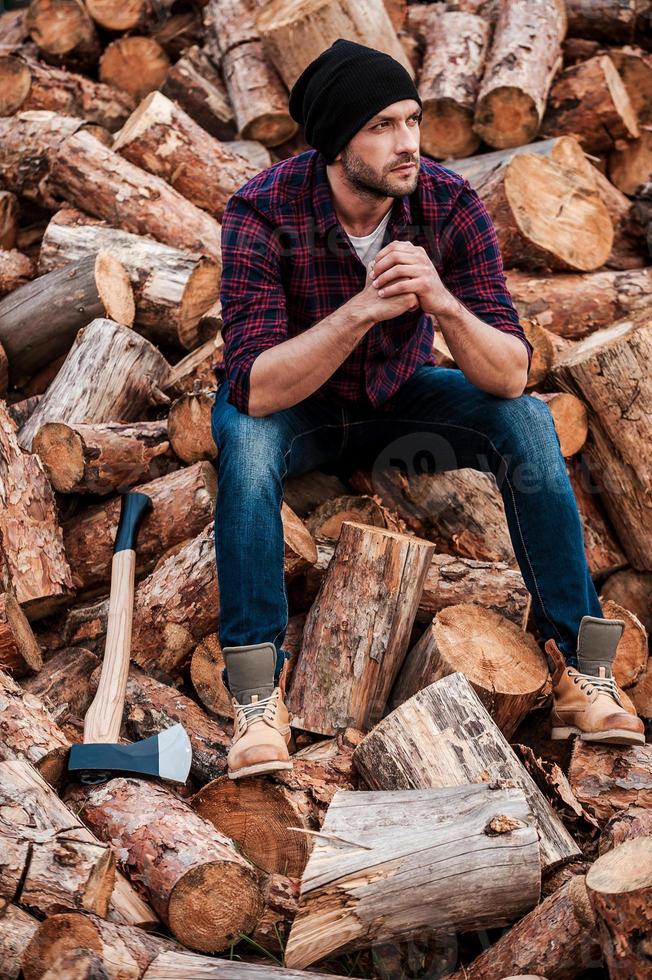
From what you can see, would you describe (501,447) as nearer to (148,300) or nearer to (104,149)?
(148,300)

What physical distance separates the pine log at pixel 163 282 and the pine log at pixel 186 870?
7.89 ft

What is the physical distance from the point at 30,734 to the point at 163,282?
2276mm

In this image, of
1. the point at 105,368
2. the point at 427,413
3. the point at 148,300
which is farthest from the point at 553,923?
the point at 148,300

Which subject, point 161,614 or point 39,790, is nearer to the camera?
point 39,790

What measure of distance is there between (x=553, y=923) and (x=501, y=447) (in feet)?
4.71

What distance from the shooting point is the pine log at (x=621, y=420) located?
3596 millimetres

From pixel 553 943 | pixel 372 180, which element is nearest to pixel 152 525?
pixel 372 180

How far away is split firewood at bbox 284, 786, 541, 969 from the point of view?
2232 millimetres

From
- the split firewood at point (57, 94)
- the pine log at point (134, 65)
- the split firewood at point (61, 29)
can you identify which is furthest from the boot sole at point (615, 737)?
the split firewood at point (61, 29)

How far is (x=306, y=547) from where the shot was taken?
3.33 metres

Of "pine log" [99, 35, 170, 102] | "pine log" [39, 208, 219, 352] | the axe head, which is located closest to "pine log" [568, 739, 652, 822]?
the axe head

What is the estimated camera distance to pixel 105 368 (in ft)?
13.3

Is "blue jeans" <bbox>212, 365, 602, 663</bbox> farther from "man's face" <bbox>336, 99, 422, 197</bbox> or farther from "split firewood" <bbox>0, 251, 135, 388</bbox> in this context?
"split firewood" <bbox>0, 251, 135, 388</bbox>

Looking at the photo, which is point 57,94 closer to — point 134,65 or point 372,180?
point 134,65
